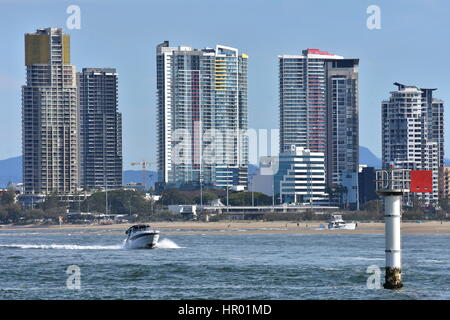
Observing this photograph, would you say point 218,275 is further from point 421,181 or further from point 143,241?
point 143,241

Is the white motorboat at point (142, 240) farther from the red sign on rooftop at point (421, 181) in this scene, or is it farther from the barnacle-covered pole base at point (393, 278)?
the red sign on rooftop at point (421, 181)

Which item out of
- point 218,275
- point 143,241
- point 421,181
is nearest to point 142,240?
point 143,241

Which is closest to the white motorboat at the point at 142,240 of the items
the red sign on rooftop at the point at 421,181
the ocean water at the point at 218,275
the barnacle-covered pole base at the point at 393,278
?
the ocean water at the point at 218,275

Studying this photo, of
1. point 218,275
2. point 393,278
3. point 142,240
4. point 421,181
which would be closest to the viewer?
point 421,181

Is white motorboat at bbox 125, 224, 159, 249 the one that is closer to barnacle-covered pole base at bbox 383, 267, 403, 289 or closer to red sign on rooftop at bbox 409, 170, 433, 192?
barnacle-covered pole base at bbox 383, 267, 403, 289

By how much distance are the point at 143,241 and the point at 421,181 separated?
73628mm

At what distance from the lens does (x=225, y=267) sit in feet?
261

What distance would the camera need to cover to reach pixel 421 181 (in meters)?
43.4

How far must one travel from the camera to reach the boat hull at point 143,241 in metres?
115

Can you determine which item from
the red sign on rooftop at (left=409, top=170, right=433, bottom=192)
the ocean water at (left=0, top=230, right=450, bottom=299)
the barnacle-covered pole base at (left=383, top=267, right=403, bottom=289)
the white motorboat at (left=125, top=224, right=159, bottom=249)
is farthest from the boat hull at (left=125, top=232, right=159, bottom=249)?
the red sign on rooftop at (left=409, top=170, right=433, bottom=192)

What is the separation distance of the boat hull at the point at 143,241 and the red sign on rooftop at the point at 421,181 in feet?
239

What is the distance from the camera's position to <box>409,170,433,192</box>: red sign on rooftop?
142 feet
